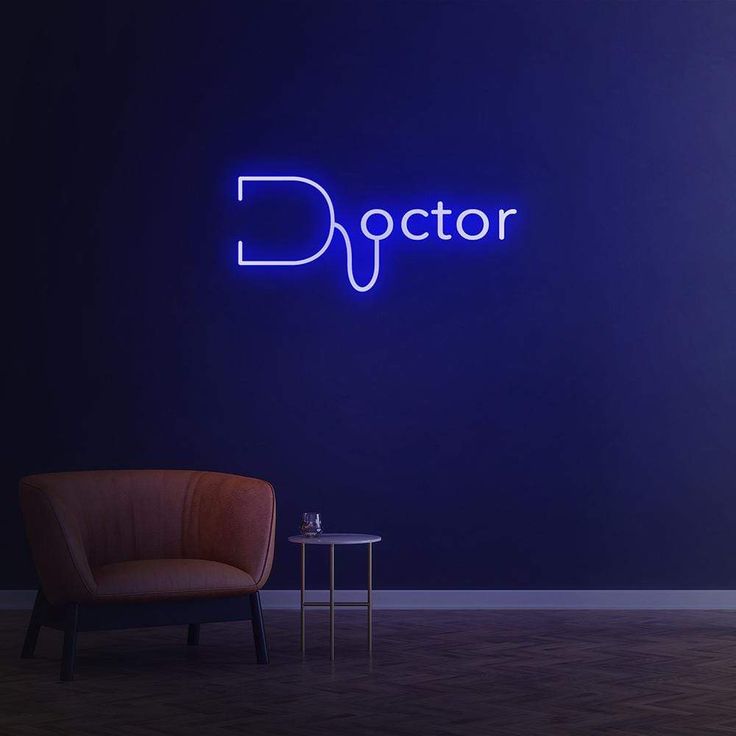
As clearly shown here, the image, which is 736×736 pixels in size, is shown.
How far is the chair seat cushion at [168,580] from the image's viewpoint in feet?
16.5

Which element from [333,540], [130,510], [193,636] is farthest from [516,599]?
[130,510]

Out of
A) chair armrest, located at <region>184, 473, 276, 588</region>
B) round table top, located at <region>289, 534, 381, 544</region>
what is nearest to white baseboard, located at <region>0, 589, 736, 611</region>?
chair armrest, located at <region>184, 473, 276, 588</region>

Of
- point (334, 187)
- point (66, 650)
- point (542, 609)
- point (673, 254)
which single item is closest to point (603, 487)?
point (542, 609)

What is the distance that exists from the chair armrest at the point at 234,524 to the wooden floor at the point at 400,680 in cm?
44

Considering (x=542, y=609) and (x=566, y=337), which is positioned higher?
(x=566, y=337)

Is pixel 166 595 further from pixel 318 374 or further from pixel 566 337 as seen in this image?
pixel 566 337

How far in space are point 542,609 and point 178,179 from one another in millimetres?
3241

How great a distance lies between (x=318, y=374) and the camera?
22.7 feet

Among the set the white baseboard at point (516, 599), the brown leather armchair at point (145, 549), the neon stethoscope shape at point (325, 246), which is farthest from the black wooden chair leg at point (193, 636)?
the neon stethoscope shape at point (325, 246)

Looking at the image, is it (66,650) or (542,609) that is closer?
(66,650)

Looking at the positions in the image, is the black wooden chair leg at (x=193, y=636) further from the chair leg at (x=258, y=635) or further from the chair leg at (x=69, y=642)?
the chair leg at (x=69, y=642)

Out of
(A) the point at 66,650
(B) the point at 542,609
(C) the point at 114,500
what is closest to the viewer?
(A) the point at 66,650

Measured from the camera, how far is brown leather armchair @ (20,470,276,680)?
16.5 feet

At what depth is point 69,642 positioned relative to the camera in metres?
4.90
